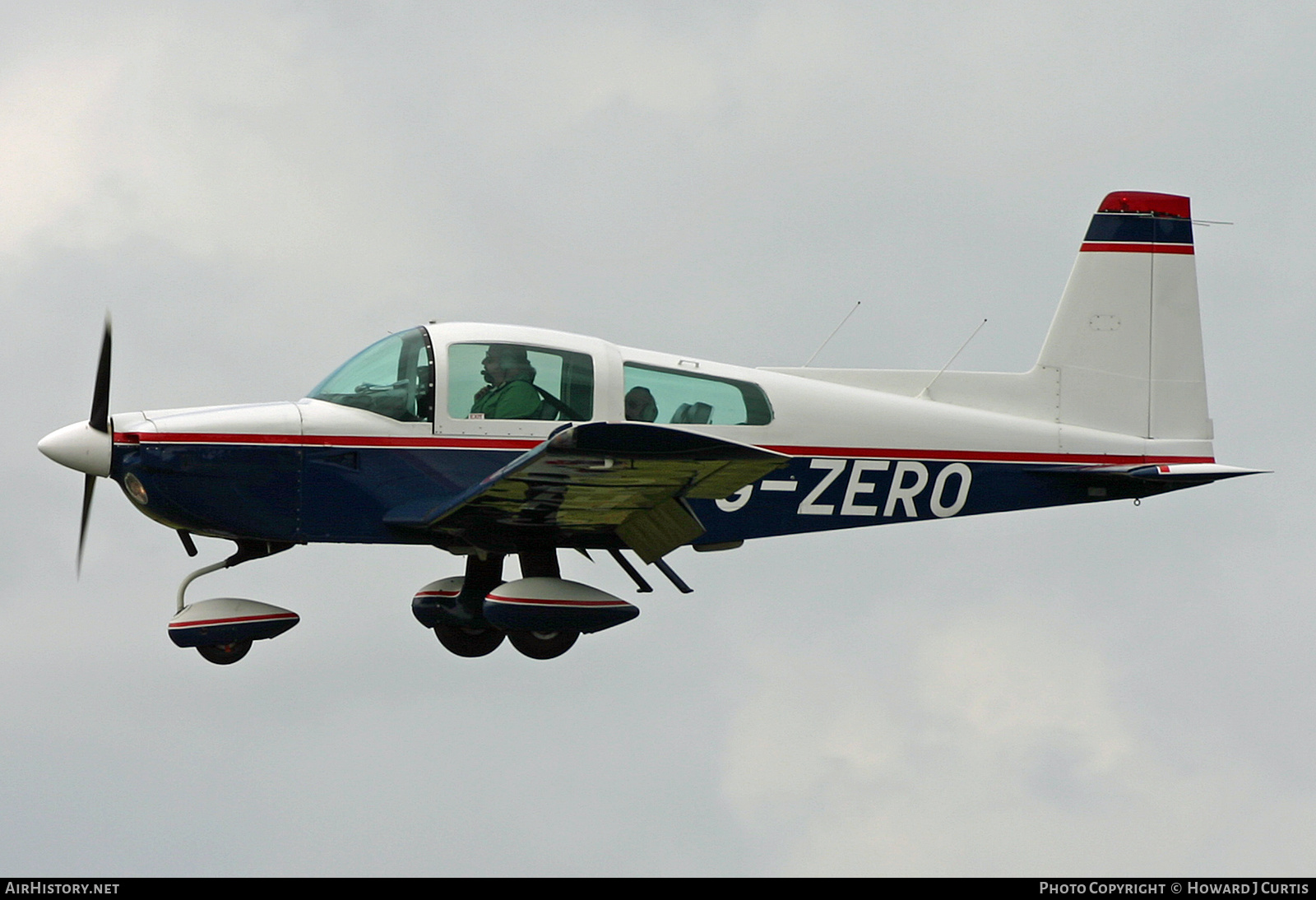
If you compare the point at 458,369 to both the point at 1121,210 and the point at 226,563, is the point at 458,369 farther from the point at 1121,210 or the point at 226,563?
the point at 1121,210

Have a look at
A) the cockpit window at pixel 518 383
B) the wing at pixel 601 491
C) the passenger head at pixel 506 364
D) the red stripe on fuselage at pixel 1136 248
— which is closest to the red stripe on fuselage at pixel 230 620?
the wing at pixel 601 491

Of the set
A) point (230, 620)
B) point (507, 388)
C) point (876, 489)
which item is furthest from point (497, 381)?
point (876, 489)

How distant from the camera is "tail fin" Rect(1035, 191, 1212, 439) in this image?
15430 millimetres

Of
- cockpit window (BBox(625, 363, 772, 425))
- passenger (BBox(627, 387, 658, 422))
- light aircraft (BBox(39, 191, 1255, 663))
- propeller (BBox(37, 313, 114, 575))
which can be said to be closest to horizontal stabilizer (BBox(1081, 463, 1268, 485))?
light aircraft (BBox(39, 191, 1255, 663))

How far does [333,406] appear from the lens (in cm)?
1358

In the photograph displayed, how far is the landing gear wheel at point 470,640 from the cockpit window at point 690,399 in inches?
94.5

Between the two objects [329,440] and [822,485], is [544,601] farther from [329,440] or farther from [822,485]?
[822,485]

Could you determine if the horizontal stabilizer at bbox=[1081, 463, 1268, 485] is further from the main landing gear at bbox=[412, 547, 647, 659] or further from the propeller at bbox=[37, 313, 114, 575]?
the propeller at bbox=[37, 313, 114, 575]

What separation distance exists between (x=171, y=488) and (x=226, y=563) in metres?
0.80

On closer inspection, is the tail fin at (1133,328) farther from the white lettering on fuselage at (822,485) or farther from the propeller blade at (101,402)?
the propeller blade at (101,402)

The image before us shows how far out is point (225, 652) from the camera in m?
13.5

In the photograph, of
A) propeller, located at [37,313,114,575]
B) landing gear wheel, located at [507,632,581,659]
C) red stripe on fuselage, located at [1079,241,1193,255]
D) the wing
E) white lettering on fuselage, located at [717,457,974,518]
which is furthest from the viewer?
red stripe on fuselage, located at [1079,241,1193,255]

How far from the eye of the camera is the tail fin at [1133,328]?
15.4m

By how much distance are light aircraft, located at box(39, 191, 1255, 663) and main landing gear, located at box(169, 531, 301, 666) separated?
0.6 inches
